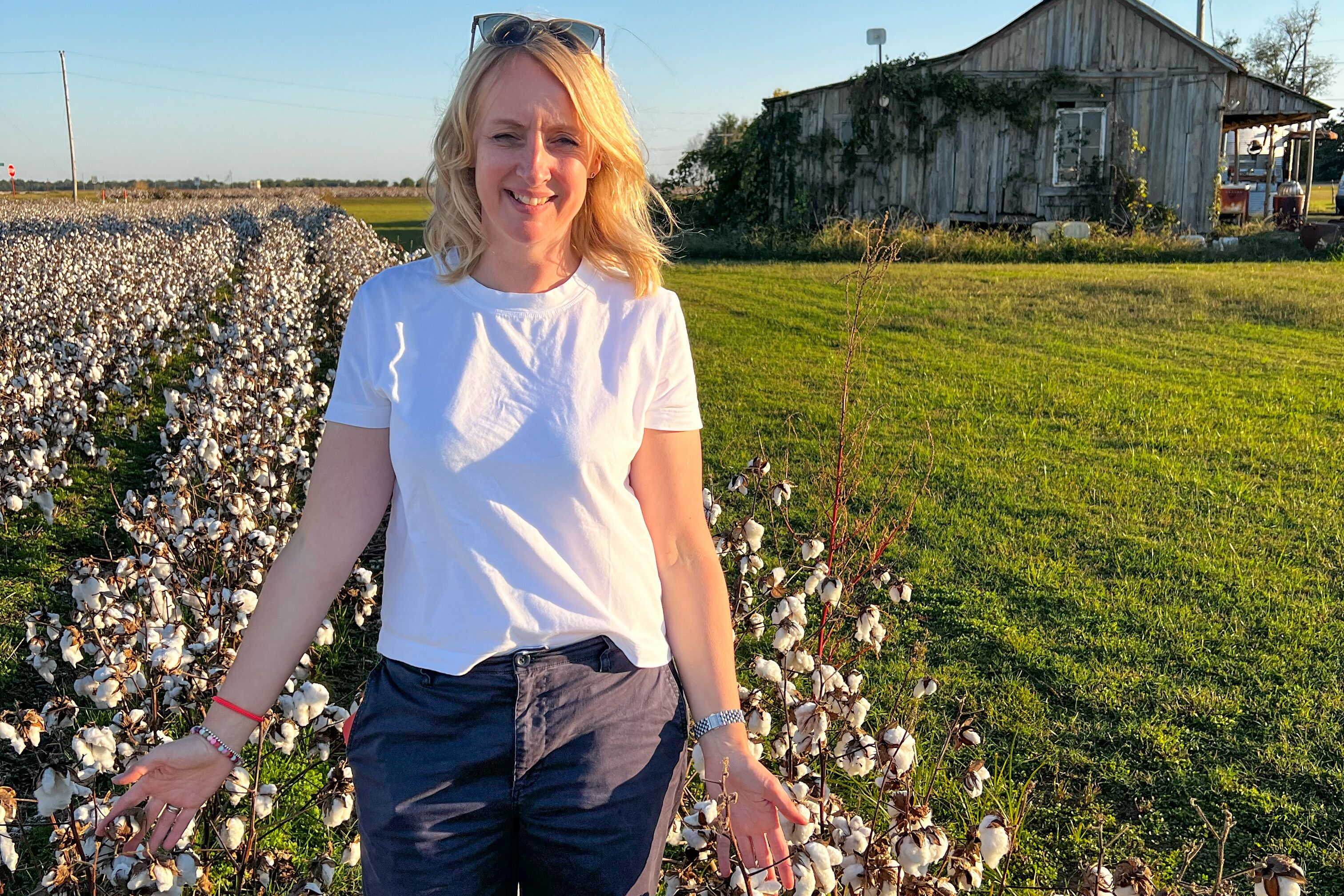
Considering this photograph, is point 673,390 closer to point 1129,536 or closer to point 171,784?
point 171,784

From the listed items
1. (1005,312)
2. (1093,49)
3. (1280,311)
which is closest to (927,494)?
(1005,312)

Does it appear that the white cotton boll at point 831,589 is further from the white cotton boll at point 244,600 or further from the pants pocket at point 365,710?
the white cotton boll at point 244,600

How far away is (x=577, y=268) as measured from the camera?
80.4 inches

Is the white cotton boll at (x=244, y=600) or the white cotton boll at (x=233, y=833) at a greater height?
the white cotton boll at (x=244, y=600)

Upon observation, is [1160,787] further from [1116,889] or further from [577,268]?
[577,268]

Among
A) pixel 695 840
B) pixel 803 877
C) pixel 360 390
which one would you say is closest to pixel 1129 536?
pixel 695 840

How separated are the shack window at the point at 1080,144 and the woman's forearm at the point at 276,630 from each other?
24.0 m

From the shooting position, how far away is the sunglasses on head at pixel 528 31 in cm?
192


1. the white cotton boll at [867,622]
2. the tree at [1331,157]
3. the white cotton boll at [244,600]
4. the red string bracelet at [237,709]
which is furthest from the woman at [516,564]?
the tree at [1331,157]

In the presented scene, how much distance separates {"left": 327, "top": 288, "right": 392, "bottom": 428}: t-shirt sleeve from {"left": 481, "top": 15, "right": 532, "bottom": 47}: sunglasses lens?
1.71 ft

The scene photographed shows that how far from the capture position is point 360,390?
1.84 metres

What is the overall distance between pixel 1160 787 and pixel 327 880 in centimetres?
281

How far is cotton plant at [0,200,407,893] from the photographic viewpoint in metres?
2.69

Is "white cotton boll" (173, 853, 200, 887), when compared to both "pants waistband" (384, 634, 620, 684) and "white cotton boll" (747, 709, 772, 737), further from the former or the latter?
"white cotton boll" (747, 709, 772, 737)
